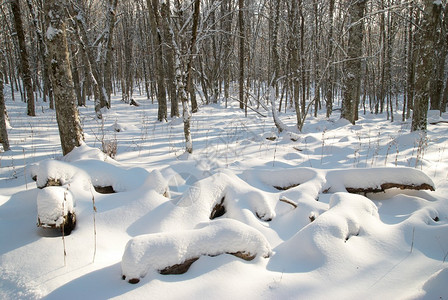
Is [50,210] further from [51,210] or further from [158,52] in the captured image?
[158,52]

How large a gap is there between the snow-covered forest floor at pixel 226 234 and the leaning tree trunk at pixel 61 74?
0.48 meters

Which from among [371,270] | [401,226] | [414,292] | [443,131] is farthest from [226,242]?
[443,131]

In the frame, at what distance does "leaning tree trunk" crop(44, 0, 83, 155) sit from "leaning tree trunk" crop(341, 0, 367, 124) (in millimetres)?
7686

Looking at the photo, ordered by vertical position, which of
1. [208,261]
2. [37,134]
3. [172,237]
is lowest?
[208,261]

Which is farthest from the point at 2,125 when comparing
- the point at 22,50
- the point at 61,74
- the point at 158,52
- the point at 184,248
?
the point at 158,52

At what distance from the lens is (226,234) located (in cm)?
225

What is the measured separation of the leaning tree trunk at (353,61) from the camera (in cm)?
826

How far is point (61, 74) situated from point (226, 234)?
3632 millimetres

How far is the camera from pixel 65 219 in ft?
8.00

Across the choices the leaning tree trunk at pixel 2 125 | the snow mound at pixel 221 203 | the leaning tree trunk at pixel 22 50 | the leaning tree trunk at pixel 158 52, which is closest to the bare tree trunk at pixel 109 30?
the leaning tree trunk at pixel 158 52

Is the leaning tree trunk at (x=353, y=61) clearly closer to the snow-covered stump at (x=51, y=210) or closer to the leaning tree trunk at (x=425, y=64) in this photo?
the leaning tree trunk at (x=425, y=64)

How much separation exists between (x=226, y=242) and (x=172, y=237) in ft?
1.53

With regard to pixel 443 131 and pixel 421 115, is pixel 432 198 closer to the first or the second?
pixel 421 115

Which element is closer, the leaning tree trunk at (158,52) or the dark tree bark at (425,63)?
the dark tree bark at (425,63)
